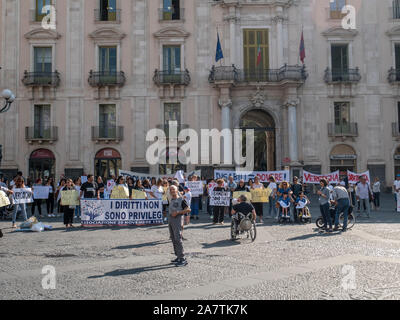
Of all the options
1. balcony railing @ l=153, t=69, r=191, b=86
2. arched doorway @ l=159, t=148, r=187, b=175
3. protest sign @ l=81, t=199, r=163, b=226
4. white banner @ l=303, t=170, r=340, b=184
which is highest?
balcony railing @ l=153, t=69, r=191, b=86

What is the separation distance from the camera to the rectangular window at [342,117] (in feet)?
101

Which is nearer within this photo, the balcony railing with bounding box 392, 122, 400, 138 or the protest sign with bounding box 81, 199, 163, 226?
the protest sign with bounding box 81, 199, 163, 226

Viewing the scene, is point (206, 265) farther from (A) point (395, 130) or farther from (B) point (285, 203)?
(A) point (395, 130)

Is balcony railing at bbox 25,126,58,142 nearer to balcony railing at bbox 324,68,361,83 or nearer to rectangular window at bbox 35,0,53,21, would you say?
rectangular window at bbox 35,0,53,21

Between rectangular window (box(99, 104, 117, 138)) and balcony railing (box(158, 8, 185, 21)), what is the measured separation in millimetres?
7698

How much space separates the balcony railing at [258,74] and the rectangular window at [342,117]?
3.70 m

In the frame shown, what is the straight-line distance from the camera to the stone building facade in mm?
30391

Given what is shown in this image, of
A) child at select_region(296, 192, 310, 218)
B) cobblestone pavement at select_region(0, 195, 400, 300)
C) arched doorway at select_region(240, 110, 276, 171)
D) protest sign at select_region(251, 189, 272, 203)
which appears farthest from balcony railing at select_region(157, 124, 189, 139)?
cobblestone pavement at select_region(0, 195, 400, 300)

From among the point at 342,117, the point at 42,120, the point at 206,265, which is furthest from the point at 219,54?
the point at 206,265

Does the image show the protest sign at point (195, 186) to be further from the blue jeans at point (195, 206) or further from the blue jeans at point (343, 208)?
the blue jeans at point (343, 208)

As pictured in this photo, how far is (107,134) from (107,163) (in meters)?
2.18

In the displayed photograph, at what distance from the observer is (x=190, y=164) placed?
98.5 ft

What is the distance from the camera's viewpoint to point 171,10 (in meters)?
31.3
